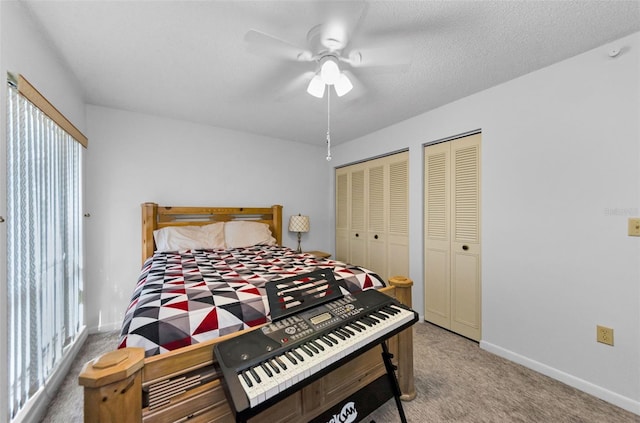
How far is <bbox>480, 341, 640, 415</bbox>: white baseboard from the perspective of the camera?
160 centimetres

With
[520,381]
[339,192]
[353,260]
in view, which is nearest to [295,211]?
[339,192]

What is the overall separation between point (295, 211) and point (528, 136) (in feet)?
9.62

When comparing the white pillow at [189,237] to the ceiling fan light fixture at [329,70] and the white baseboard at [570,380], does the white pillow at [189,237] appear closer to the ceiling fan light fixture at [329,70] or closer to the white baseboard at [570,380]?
the ceiling fan light fixture at [329,70]

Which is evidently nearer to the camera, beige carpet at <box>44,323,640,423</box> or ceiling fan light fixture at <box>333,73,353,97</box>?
beige carpet at <box>44,323,640,423</box>

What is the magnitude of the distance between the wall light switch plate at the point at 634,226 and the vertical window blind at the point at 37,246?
361 cm

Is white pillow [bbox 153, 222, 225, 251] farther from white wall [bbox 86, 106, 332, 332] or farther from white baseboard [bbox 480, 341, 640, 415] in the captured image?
white baseboard [bbox 480, 341, 640, 415]

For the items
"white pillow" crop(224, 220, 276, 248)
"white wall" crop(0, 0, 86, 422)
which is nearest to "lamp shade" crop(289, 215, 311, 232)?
"white pillow" crop(224, 220, 276, 248)

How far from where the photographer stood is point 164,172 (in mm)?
3039

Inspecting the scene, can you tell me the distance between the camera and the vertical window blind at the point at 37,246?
1.36 m

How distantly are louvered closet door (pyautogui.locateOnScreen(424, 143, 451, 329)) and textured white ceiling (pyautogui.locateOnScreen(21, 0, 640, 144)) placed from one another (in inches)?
23.9

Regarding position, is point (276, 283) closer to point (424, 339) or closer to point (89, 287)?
point (424, 339)

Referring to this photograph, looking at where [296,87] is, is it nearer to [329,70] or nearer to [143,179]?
[329,70]

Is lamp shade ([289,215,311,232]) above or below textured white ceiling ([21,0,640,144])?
below

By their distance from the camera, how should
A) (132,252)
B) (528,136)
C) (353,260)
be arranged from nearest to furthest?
(528,136) → (132,252) → (353,260)
